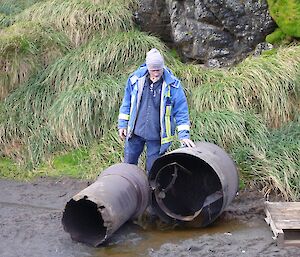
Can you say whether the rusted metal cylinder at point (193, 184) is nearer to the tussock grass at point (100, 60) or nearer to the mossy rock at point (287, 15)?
the tussock grass at point (100, 60)

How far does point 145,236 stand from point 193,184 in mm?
961

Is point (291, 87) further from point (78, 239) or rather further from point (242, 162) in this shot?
point (78, 239)

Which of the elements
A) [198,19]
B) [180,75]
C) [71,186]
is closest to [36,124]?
[71,186]

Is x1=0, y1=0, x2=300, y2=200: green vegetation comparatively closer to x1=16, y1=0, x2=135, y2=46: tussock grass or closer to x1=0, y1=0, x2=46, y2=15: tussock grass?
x1=16, y1=0, x2=135, y2=46: tussock grass

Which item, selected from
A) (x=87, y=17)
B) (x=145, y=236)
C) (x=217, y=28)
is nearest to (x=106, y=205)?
(x=145, y=236)

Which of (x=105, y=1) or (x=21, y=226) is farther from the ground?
(x=105, y=1)

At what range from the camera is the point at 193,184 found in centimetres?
691

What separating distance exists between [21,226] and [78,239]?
0.82 metres

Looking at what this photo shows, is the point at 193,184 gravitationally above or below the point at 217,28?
below

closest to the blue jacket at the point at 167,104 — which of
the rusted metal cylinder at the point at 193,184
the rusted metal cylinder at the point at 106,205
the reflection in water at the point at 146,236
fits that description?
the rusted metal cylinder at the point at 193,184

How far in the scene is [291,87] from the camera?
8.27 metres

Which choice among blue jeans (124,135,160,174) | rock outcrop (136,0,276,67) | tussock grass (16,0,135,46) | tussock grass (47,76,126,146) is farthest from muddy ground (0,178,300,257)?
tussock grass (16,0,135,46)

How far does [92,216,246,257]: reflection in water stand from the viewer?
5.89 meters

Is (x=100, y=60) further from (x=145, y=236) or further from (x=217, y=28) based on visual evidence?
(x=145, y=236)
